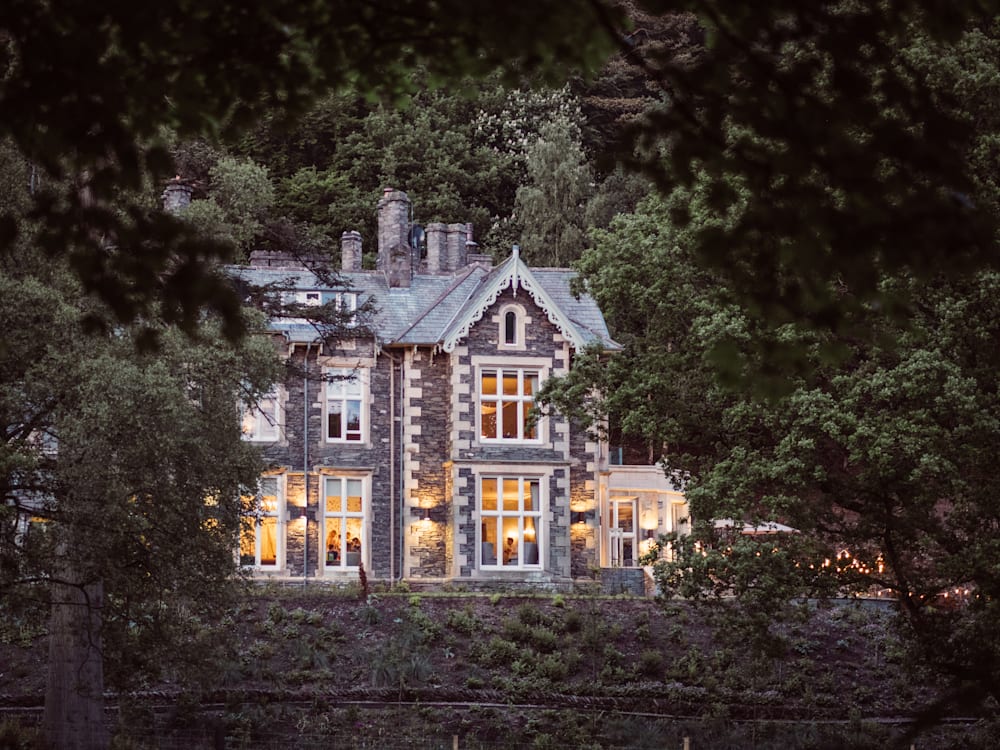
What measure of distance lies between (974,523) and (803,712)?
7385 mm

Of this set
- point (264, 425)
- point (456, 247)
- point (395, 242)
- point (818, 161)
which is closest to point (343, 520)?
point (264, 425)

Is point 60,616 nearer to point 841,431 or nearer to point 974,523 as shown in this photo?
point 841,431

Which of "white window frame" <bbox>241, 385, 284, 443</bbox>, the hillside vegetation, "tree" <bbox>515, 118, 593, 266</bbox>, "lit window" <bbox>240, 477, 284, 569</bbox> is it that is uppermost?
"tree" <bbox>515, 118, 593, 266</bbox>

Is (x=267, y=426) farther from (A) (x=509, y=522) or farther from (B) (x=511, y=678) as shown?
(B) (x=511, y=678)

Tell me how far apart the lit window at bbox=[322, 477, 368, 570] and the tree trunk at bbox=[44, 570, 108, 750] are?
15672 millimetres

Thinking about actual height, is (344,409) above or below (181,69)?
above

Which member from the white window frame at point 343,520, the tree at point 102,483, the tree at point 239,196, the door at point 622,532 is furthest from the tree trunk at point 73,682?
the door at point 622,532

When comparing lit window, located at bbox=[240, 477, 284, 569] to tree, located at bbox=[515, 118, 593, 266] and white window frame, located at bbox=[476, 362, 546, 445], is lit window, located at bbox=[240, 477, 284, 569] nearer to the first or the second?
white window frame, located at bbox=[476, 362, 546, 445]

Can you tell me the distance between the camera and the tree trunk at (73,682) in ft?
66.3

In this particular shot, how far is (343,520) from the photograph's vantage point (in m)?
37.0

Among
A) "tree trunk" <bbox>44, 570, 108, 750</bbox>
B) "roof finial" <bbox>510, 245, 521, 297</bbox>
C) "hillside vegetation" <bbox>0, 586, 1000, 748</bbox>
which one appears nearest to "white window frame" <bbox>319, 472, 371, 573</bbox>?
"hillside vegetation" <bbox>0, 586, 1000, 748</bbox>

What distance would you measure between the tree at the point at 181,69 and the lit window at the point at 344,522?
30.9 m

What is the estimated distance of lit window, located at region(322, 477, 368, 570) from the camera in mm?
36719

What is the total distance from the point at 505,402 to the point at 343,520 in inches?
192
